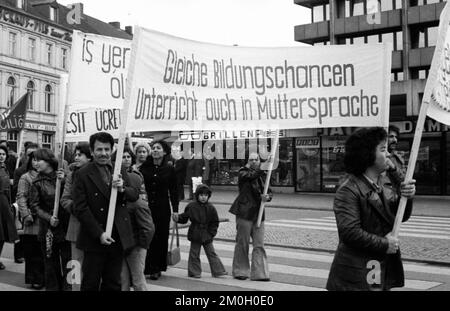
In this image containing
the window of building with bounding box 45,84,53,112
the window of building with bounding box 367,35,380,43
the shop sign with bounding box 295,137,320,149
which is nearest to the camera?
the shop sign with bounding box 295,137,320,149

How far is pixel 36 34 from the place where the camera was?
2104 inches

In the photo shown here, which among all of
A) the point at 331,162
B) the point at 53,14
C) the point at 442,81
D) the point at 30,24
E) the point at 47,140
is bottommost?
the point at 442,81

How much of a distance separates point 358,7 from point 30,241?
2924 centimetres

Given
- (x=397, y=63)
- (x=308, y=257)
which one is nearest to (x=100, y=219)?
(x=308, y=257)

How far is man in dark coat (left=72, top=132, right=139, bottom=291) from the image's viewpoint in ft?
16.3

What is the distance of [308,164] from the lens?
94.8 ft

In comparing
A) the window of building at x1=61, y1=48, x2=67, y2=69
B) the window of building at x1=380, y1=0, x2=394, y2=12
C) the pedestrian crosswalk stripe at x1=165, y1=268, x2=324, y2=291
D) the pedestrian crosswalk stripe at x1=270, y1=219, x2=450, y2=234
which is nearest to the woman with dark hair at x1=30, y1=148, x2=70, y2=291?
the pedestrian crosswalk stripe at x1=165, y1=268, x2=324, y2=291

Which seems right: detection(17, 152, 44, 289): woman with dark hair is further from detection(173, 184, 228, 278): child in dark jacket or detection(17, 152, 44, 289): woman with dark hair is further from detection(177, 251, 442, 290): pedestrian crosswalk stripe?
detection(177, 251, 442, 290): pedestrian crosswalk stripe

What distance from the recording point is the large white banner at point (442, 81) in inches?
169

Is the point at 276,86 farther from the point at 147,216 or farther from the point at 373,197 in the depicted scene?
the point at 373,197

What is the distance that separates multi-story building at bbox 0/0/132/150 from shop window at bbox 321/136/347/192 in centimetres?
2665

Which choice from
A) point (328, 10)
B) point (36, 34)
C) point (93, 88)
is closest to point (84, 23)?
point (36, 34)
